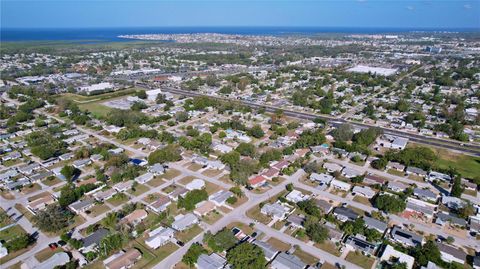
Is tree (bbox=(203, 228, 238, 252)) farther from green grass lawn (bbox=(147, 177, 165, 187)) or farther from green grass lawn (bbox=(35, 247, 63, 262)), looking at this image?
green grass lawn (bbox=(147, 177, 165, 187))

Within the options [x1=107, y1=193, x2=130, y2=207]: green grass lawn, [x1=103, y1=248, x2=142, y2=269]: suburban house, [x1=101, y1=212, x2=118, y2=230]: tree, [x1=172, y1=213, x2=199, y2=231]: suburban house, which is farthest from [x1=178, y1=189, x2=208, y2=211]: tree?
[x1=103, y1=248, x2=142, y2=269]: suburban house

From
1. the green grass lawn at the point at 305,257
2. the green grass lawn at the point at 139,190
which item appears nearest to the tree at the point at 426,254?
the green grass lawn at the point at 305,257

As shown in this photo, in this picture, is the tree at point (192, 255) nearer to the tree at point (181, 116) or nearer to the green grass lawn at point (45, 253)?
the green grass lawn at point (45, 253)

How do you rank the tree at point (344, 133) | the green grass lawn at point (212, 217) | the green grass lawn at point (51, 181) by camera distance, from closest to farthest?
1. the green grass lawn at point (212, 217)
2. the green grass lawn at point (51, 181)
3. the tree at point (344, 133)

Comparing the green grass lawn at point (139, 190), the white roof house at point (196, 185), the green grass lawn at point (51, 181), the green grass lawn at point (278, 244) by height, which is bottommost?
the green grass lawn at point (278, 244)

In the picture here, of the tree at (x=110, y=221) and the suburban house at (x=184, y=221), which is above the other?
the tree at (x=110, y=221)

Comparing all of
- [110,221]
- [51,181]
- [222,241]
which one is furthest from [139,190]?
[222,241]

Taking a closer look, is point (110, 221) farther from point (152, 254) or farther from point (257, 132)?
point (257, 132)
